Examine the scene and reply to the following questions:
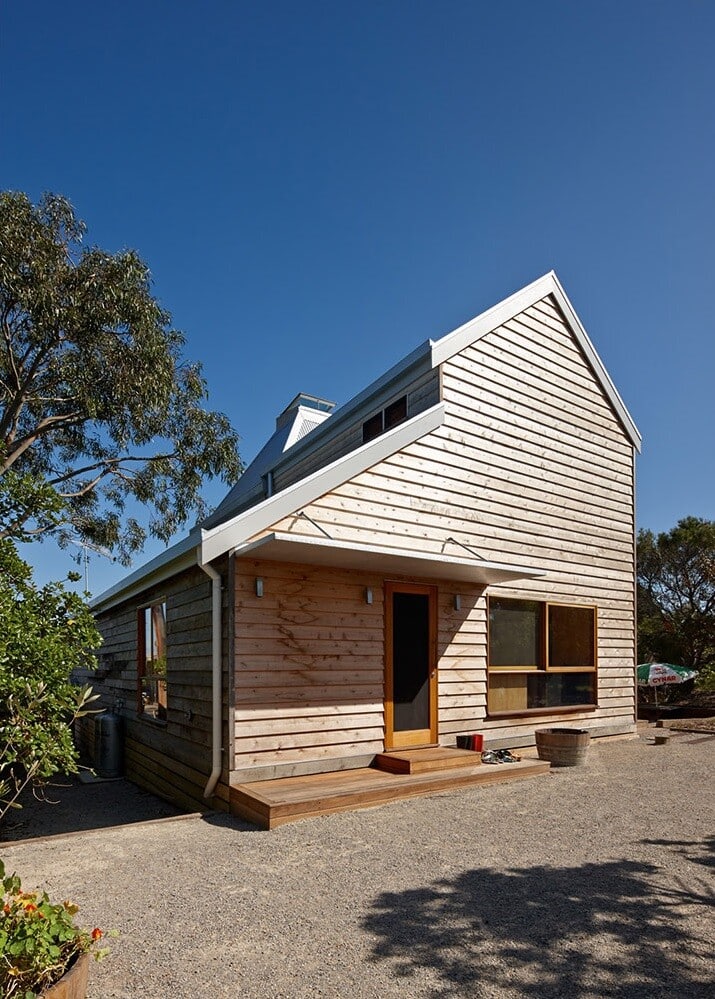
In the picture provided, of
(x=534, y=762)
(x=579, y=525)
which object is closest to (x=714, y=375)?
(x=579, y=525)

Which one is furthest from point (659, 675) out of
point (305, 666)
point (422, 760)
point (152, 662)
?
point (152, 662)

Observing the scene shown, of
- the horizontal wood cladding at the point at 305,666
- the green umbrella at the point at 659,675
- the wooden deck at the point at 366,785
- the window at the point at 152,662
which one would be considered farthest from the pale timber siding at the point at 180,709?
the green umbrella at the point at 659,675

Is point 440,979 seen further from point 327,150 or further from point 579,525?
point 327,150

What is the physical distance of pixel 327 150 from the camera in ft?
37.1

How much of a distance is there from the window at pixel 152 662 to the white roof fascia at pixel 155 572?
15.8 inches

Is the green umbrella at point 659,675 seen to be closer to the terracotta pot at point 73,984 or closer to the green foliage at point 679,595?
the green foliage at point 679,595

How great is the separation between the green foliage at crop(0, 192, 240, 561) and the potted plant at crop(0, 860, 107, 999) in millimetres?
11032

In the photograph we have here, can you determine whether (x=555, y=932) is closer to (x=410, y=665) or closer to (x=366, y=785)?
(x=366, y=785)

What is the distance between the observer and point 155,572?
8.68 meters

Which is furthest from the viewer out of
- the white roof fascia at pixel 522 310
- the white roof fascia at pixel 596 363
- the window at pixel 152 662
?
the white roof fascia at pixel 596 363

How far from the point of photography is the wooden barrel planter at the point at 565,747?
28.6 feet

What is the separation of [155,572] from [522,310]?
6905 mm

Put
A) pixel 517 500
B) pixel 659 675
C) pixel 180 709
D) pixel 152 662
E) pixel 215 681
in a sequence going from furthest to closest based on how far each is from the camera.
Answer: pixel 659 675, pixel 517 500, pixel 152 662, pixel 180 709, pixel 215 681

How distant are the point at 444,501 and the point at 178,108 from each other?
9.04 metres
